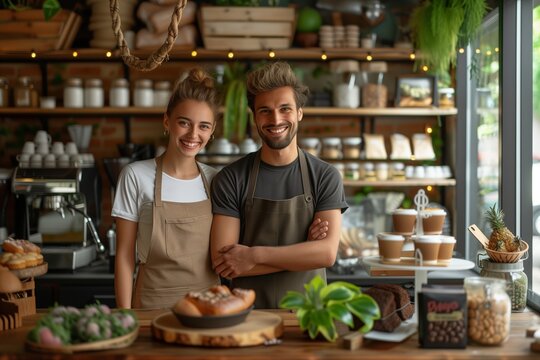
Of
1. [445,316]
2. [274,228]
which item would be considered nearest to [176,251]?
[274,228]

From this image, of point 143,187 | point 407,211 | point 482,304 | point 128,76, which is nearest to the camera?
point 482,304

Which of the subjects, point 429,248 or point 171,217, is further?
point 171,217

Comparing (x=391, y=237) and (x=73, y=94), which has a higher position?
(x=73, y=94)

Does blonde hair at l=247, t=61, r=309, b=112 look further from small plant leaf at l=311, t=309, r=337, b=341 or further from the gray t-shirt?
small plant leaf at l=311, t=309, r=337, b=341

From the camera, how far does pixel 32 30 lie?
4859mm

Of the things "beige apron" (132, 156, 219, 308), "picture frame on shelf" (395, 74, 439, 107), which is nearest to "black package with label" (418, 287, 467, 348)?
"beige apron" (132, 156, 219, 308)

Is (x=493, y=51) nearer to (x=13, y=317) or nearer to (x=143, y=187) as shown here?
(x=143, y=187)

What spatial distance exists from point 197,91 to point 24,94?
2437 millimetres

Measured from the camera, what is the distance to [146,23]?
194 inches

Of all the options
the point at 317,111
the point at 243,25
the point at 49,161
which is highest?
the point at 243,25

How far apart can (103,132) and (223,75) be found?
3.01 feet

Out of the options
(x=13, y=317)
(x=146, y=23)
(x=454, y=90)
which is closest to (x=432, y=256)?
(x=13, y=317)

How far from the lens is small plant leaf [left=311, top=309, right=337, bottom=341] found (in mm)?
2176

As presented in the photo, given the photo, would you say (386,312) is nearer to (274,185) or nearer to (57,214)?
(274,185)
